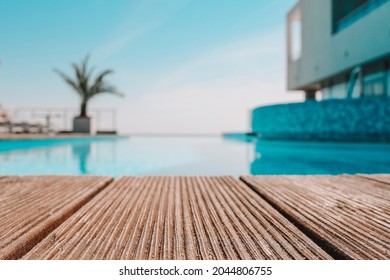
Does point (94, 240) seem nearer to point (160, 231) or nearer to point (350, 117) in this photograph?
point (160, 231)

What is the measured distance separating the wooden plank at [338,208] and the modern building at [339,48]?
738 cm

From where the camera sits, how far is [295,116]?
7117 millimetres

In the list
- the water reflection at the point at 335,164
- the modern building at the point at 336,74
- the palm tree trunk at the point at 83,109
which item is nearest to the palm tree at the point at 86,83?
the palm tree trunk at the point at 83,109

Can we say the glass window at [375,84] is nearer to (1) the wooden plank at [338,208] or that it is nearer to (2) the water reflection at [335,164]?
(2) the water reflection at [335,164]

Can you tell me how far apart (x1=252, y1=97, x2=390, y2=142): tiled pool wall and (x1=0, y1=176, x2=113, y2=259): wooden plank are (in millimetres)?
6316

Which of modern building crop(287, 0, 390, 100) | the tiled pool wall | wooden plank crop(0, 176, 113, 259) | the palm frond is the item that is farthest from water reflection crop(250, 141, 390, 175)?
the palm frond

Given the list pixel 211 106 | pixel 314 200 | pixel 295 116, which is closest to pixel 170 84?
pixel 211 106

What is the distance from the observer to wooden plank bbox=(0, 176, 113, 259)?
24.9 inches

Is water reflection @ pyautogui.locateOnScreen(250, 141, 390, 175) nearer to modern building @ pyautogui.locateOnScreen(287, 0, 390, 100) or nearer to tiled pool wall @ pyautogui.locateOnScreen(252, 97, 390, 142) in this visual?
tiled pool wall @ pyautogui.locateOnScreen(252, 97, 390, 142)

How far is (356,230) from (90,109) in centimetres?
1658

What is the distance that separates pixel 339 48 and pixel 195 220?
11602mm

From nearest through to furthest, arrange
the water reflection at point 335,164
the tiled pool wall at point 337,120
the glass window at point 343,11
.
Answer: the water reflection at point 335,164
the tiled pool wall at point 337,120
the glass window at point 343,11

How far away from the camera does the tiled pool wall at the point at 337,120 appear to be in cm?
627
